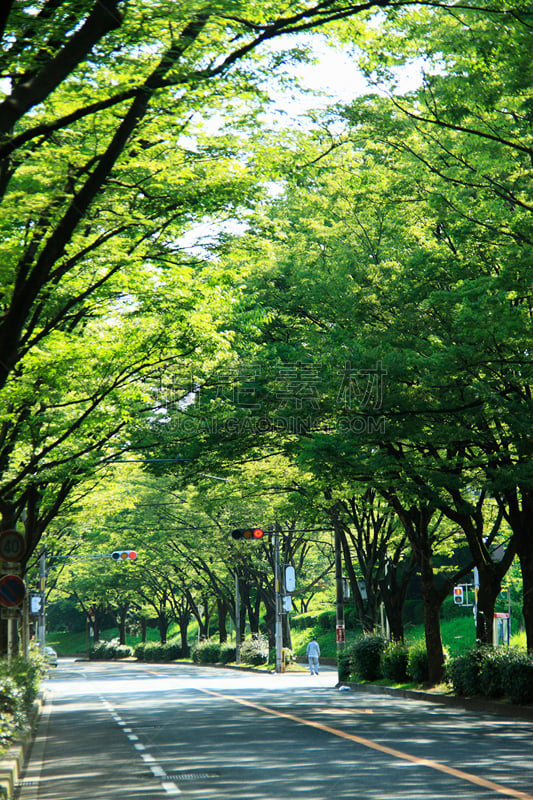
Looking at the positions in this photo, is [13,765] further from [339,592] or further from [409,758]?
[339,592]

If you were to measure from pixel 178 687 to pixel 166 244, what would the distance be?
874 inches

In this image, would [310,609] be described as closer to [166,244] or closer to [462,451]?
[462,451]

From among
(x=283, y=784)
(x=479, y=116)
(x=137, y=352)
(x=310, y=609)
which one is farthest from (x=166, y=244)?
(x=310, y=609)

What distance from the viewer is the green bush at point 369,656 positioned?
92.5 feet

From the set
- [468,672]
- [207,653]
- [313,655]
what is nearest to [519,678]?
[468,672]

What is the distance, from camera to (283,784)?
9.81 metres

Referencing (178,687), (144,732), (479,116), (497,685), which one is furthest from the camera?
(178,687)

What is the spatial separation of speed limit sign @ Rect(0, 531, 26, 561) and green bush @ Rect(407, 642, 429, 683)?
13.0 m

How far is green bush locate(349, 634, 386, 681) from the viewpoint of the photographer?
28.2 meters

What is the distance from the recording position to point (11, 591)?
53.6ft

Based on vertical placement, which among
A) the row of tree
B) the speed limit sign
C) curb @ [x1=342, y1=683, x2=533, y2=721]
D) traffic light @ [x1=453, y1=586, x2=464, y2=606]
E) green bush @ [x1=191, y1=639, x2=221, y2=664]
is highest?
the row of tree

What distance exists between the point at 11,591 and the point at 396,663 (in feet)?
44.5

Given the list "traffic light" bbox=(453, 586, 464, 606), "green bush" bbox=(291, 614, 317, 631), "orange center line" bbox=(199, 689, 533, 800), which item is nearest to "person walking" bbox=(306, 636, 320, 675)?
"traffic light" bbox=(453, 586, 464, 606)

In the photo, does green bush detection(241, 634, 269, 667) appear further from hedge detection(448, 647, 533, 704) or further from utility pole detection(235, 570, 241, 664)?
hedge detection(448, 647, 533, 704)
